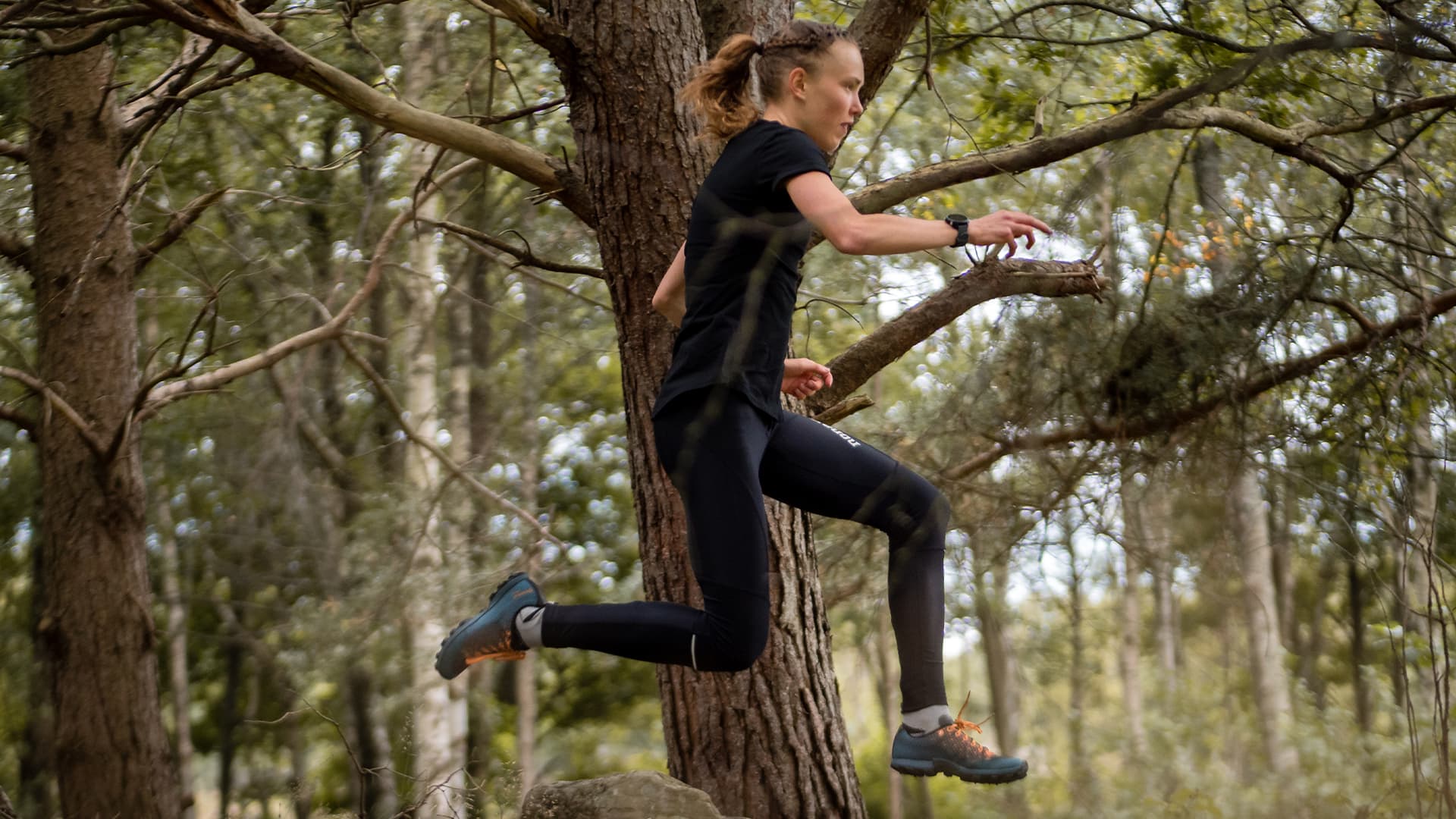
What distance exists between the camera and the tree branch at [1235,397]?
464 centimetres

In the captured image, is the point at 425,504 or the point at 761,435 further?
the point at 425,504

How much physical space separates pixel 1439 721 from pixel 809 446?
2.62m

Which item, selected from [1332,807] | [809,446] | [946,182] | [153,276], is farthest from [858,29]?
[153,276]

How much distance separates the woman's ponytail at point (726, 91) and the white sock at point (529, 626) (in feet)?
3.96

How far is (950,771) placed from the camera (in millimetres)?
2773

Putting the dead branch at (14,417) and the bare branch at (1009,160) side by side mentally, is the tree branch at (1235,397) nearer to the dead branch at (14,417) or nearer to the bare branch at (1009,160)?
the bare branch at (1009,160)

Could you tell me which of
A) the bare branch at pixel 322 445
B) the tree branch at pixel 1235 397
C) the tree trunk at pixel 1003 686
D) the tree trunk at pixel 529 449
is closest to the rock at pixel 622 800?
the tree branch at pixel 1235 397

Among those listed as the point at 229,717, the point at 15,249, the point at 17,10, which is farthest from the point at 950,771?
the point at 229,717

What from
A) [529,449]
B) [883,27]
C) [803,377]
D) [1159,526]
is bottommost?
[1159,526]

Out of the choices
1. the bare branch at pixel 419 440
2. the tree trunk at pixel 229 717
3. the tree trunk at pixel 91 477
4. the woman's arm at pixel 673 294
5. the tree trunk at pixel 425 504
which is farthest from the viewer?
the tree trunk at pixel 229 717

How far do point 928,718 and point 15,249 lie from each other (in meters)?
5.63

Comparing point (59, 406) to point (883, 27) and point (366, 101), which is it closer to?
point (366, 101)

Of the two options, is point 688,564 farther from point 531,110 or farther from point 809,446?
point 531,110

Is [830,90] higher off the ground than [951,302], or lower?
higher
